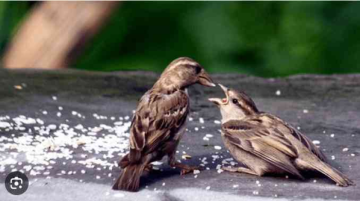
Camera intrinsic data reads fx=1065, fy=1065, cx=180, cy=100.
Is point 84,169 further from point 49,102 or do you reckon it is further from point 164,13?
point 164,13

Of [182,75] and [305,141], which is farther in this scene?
[182,75]

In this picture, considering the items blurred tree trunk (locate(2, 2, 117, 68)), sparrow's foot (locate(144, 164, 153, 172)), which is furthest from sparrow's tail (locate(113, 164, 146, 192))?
blurred tree trunk (locate(2, 2, 117, 68))

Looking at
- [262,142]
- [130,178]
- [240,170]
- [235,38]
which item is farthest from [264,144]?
[235,38]

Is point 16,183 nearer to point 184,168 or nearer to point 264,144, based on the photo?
point 184,168

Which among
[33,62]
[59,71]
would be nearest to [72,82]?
[59,71]

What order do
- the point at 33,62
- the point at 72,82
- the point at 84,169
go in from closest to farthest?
1. the point at 84,169
2. the point at 72,82
3. the point at 33,62

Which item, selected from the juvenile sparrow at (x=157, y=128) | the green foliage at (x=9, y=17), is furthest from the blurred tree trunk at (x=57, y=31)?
the juvenile sparrow at (x=157, y=128)

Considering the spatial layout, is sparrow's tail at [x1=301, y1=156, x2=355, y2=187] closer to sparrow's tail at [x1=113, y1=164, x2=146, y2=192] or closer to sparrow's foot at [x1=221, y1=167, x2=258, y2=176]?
sparrow's foot at [x1=221, y1=167, x2=258, y2=176]
